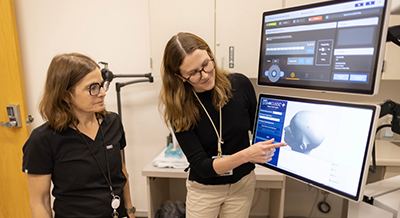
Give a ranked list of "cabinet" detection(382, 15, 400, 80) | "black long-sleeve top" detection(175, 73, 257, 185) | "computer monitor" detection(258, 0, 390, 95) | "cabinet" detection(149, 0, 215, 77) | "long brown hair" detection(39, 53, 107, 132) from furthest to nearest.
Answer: "cabinet" detection(149, 0, 215, 77) → "cabinet" detection(382, 15, 400, 80) → "black long-sleeve top" detection(175, 73, 257, 185) → "long brown hair" detection(39, 53, 107, 132) → "computer monitor" detection(258, 0, 390, 95)

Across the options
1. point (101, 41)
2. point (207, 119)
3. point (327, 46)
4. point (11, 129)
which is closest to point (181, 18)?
point (101, 41)

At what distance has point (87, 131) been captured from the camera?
108 cm

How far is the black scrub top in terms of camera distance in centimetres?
96

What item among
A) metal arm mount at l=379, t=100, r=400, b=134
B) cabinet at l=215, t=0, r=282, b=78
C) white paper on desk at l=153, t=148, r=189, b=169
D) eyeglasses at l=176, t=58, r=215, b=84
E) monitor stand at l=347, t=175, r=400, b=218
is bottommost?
white paper on desk at l=153, t=148, r=189, b=169

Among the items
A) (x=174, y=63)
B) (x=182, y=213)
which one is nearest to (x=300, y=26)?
(x=174, y=63)

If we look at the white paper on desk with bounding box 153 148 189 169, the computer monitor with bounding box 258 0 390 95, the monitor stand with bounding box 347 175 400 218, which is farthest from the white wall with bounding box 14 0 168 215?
the monitor stand with bounding box 347 175 400 218

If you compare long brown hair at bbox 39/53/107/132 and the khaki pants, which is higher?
long brown hair at bbox 39/53/107/132

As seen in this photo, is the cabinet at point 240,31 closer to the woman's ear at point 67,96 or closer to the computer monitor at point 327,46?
the computer monitor at point 327,46

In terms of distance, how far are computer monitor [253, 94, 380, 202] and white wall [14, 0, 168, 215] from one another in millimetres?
1374

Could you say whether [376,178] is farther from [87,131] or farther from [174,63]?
[87,131]

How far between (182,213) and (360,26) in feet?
5.72

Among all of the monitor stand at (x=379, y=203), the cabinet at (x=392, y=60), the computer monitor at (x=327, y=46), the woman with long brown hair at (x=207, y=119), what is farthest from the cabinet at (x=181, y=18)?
the monitor stand at (x=379, y=203)

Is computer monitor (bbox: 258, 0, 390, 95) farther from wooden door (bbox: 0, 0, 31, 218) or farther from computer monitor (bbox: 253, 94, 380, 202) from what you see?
wooden door (bbox: 0, 0, 31, 218)

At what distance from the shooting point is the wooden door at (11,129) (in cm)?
181
